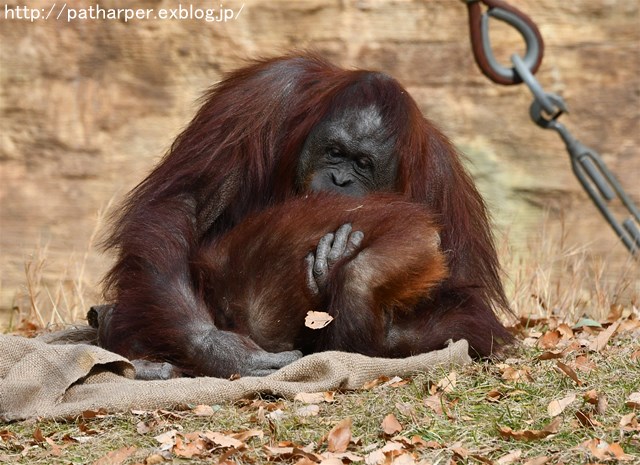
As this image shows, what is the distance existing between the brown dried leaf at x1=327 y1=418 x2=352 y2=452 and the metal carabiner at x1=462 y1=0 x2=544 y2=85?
12.9 ft

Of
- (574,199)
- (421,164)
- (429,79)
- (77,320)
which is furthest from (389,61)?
(421,164)

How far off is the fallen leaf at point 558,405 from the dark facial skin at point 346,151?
1.14 meters

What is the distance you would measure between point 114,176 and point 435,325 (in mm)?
5117

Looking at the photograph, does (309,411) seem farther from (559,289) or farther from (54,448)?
(559,289)

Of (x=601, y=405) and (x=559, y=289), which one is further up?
(x=601, y=405)

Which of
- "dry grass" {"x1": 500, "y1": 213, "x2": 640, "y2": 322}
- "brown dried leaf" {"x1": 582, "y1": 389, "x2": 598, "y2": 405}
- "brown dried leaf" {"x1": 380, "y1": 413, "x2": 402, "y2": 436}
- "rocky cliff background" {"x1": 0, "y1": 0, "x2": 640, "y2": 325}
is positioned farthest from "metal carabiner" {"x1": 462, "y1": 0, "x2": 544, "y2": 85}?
"brown dried leaf" {"x1": 380, "y1": 413, "x2": 402, "y2": 436}

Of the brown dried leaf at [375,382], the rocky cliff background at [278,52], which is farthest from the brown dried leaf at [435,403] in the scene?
the rocky cliff background at [278,52]

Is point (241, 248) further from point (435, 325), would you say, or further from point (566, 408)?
point (566, 408)

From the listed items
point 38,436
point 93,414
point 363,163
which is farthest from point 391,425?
point 363,163

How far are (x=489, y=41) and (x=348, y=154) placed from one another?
2.95 m

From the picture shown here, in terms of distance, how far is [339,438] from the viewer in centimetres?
282

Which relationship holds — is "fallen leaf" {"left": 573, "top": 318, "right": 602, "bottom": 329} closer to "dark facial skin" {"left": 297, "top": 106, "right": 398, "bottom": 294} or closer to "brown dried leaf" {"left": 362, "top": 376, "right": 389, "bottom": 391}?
"dark facial skin" {"left": 297, "top": 106, "right": 398, "bottom": 294}

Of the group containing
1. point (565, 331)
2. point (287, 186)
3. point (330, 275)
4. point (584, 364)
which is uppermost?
point (287, 186)

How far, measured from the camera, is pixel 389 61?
855 centimetres
